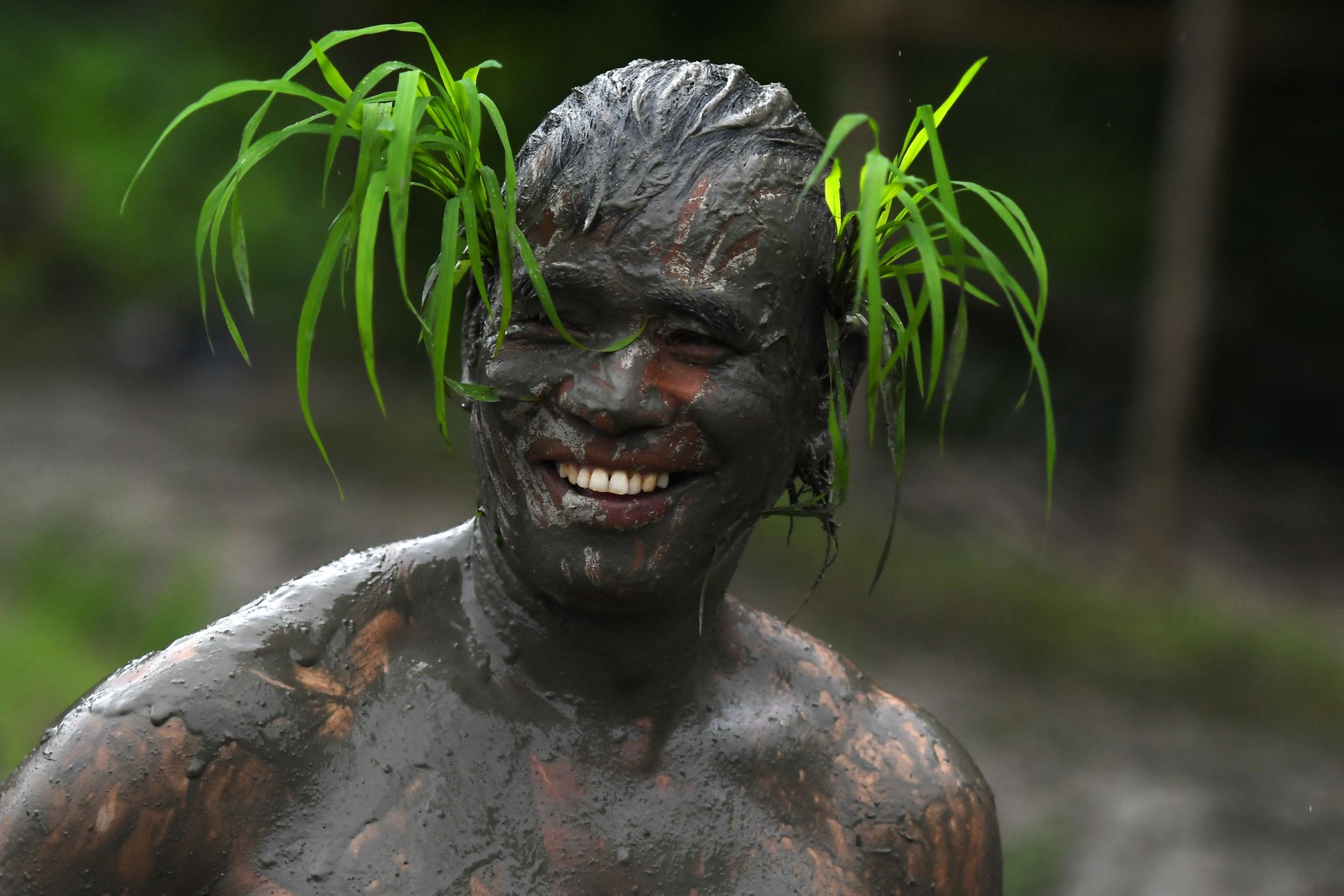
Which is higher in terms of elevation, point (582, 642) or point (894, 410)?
point (894, 410)

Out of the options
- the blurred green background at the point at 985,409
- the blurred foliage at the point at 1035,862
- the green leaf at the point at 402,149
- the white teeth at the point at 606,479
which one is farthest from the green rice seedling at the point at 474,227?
the blurred green background at the point at 985,409

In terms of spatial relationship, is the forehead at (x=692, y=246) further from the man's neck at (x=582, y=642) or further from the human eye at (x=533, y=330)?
the man's neck at (x=582, y=642)

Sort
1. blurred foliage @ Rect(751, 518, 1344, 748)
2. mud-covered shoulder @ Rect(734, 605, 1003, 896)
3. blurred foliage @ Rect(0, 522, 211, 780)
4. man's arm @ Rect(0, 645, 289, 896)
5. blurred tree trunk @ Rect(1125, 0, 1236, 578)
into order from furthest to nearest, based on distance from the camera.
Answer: blurred tree trunk @ Rect(1125, 0, 1236, 578) < blurred foliage @ Rect(751, 518, 1344, 748) < blurred foliage @ Rect(0, 522, 211, 780) < mud-covered shoulder @ Rect(734, 605, 1003, 896) < man's arm @ Rect(0, 645, 289, 896)

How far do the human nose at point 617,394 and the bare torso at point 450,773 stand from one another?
1.44ft

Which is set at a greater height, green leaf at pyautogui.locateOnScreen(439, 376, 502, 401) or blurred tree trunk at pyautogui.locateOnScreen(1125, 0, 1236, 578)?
green leaf at pyautogui.locateOnScreen(439, 376, 502, 401)

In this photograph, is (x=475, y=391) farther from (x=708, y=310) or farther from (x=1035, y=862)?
(x=1035, y=862)

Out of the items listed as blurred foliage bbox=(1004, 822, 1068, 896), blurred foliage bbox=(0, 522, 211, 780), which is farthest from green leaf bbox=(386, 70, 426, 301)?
blurred foliage bbox=(1004, 822, 1068, 896)

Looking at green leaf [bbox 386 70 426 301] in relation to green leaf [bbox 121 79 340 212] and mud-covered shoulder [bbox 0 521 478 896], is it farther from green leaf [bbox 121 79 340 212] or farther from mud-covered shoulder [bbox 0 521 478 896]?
mud-covered shoulder [bbox 0 521 478 896]

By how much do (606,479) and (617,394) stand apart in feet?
0.38

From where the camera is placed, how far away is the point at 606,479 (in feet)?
6.74

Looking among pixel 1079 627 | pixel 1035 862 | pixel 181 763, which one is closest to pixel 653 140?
pixel 181 763

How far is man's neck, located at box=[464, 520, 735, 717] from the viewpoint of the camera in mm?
2258

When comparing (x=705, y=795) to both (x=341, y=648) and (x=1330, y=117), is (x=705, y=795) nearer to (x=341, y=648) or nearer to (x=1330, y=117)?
(x=341, y=648)

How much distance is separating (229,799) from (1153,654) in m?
5.80
